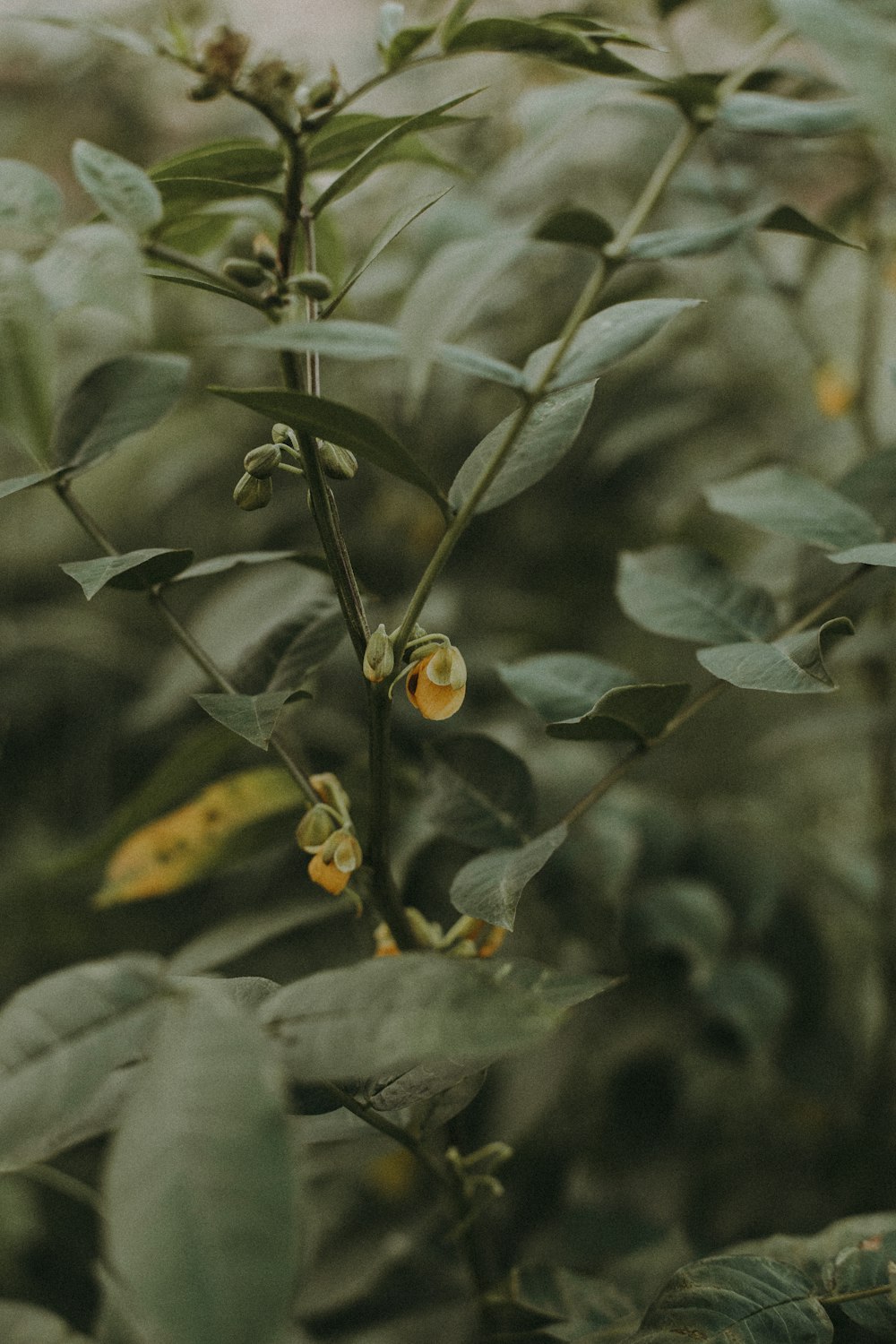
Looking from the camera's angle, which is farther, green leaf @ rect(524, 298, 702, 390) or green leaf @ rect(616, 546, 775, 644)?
green leaf @ rect(616, 546, 775, 644)

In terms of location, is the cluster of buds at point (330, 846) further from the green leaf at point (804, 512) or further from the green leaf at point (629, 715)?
the green leaf at point (804, 512)

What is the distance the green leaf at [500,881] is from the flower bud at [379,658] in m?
0.08

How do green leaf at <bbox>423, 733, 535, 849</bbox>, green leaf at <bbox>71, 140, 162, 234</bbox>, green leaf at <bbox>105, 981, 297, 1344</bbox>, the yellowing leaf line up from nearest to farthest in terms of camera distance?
green leaf at <bbox>105, 981, 297, 1344</bbox> < green leaf at <bbox>71, 140, 162, 234</bbox> < green leaf at <bbox>423, 733, 535, 849</bbox> < the yellowing leaf

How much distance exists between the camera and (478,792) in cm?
42

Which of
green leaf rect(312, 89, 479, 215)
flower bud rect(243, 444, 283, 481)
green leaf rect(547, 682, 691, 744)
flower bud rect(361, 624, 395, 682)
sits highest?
→ green leaf rect(312, 89, 479, 215)

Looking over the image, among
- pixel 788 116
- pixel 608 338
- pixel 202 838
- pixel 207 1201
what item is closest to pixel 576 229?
pixel 608 338

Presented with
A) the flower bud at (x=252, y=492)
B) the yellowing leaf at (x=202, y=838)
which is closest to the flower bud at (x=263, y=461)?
the flower bud at (x=252, y=492)

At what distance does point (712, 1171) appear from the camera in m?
0.68

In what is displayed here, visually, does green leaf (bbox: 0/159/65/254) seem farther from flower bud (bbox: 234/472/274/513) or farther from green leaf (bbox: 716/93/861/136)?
green leaf (bbox: 716/93/861/136)

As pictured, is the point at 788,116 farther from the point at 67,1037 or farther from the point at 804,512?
the point at 67,1037

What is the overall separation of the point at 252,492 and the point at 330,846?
0.40 feet

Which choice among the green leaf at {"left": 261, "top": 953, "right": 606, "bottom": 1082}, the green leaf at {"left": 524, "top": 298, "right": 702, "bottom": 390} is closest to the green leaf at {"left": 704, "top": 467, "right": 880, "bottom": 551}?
the green leaf at {"left": 524, "top": 298, "right": 702, "bottom": 390}

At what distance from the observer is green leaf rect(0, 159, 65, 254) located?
0.31 m

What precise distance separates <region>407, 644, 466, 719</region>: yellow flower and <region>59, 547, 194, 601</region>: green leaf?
93mm
